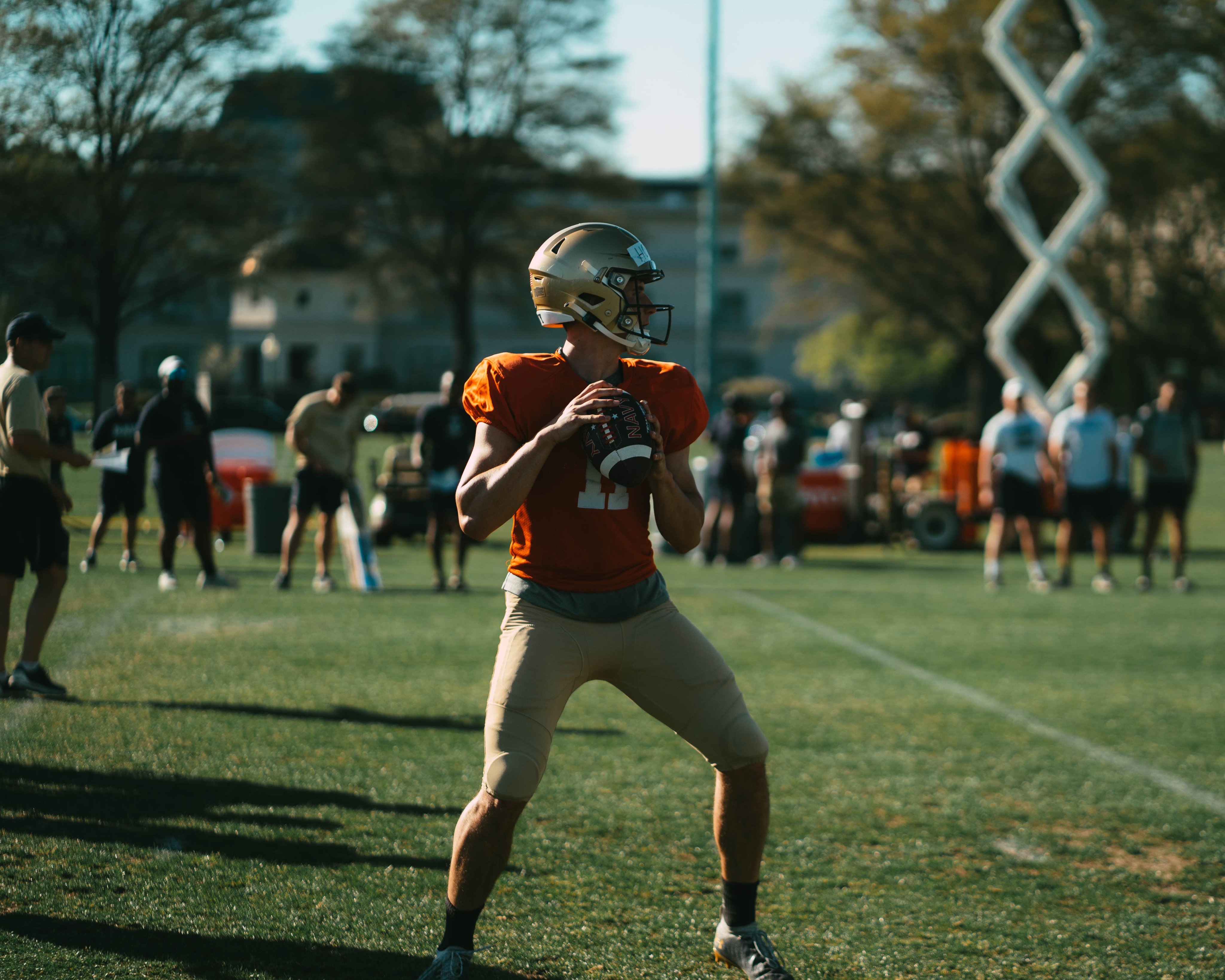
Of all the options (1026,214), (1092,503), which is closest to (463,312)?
(1026,214)

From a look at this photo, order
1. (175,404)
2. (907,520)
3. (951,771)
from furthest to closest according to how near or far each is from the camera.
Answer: (907,520)
(175,404)
(951,771)

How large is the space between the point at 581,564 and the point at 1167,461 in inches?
461

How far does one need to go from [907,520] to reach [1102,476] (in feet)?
20.3

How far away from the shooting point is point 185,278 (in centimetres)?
2011

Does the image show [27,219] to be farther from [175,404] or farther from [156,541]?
[156,541]

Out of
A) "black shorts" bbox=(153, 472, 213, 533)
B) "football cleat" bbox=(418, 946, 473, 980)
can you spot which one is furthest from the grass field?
"black shorts" bbox=(153, 472, 213, 533)

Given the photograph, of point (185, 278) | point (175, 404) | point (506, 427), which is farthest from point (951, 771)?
point (185, 278)

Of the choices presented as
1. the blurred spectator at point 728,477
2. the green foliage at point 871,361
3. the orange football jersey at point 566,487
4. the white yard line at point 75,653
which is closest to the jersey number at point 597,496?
the orange football jersey at point 566,487

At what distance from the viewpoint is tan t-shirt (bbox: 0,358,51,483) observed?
6410 mm

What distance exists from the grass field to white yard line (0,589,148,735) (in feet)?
0.10

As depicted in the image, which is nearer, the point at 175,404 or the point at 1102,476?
the point at 175,404

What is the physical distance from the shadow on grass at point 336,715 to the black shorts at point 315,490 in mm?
5187

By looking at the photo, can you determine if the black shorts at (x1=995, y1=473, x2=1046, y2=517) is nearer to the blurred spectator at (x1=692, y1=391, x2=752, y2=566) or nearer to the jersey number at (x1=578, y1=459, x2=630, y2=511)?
the blurred spectator at (x1=692, y1=391, x2=752, y2=566)

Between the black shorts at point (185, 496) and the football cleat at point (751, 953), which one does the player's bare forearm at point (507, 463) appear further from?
the black shorts at point (185, 496)
